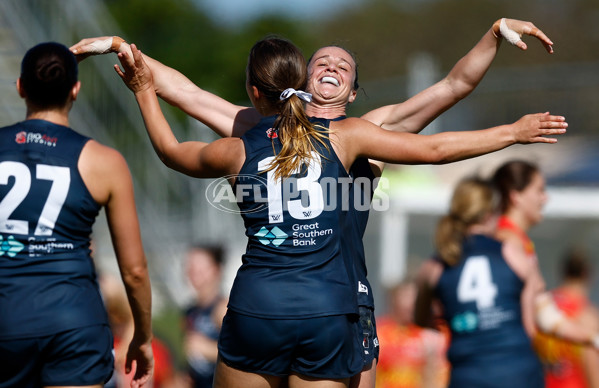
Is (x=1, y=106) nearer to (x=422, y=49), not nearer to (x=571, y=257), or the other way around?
(x=571, y=257)

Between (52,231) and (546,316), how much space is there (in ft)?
12.4

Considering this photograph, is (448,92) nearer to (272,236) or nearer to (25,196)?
(272,236)

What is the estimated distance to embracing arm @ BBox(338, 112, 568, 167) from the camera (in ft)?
11.2

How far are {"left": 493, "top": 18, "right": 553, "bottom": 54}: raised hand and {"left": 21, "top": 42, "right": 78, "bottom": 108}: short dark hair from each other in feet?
6.80

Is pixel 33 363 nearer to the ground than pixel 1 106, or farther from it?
nearer to the ground

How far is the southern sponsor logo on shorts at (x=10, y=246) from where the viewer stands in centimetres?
354

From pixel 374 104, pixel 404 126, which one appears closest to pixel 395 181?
pixel 374 104

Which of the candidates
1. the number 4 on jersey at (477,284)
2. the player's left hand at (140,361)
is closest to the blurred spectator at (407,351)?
the number 4 on jersey at (477,284)

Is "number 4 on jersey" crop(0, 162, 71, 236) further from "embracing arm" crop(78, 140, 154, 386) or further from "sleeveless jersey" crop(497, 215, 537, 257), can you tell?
"sleeveless jersey" crop(497, 215, 537, 257)

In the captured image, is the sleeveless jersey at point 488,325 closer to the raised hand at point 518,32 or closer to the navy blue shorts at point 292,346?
the raised hand at point 518,32

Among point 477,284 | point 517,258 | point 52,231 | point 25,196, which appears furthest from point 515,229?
point 25,196

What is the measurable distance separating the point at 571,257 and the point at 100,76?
780 cm

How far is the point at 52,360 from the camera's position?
11.7 ft

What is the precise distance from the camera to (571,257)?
8.09 meters
